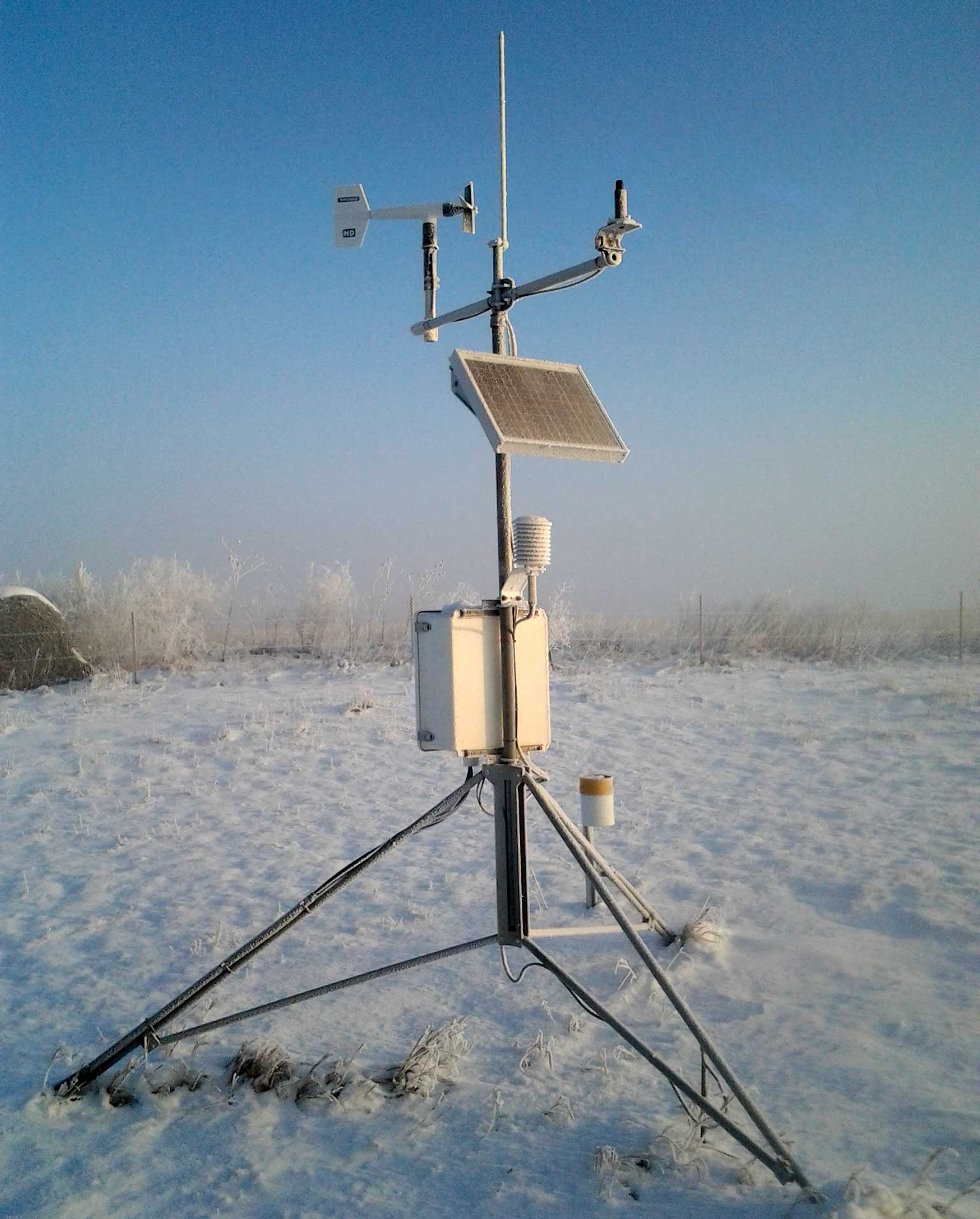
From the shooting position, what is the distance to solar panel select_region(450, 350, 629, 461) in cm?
317

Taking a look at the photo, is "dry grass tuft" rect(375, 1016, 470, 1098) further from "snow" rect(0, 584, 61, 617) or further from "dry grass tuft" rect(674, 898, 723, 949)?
"snow" rect(0, 584, 61, 617)

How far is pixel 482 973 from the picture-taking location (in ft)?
14.0

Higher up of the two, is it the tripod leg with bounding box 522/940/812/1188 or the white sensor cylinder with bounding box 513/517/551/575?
the white sensor cylinder with bounding box 513/517/551/575

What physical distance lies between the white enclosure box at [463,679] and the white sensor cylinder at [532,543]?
250 mm

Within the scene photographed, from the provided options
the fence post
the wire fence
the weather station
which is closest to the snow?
the wire fence

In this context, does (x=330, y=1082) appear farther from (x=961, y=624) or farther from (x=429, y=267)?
(x=961, y=624)

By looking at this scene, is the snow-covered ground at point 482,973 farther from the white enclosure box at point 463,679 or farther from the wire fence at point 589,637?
the wire fence at point 589,637

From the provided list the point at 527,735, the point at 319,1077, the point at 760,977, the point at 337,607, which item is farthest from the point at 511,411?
the point at 337,607

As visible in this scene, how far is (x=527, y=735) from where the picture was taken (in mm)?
3438

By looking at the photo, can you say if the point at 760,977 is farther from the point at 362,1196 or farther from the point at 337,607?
the point at 337,607

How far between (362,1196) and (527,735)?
1610mm

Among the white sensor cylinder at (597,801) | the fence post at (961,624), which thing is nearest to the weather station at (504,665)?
the white sensor cylinder at (597,801)

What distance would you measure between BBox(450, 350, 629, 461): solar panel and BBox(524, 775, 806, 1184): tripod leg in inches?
49.6

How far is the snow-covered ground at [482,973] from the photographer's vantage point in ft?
9.02
